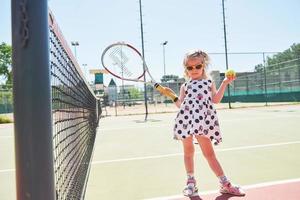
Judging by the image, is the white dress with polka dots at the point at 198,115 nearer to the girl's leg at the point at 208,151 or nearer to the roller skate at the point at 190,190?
the girl's leg at the point at 208,151

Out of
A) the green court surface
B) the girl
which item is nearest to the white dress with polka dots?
the girl

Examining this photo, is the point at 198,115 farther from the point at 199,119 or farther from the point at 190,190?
the point at 190,190

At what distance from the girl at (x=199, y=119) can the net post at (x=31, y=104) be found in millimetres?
2095

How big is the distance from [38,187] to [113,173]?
3.21 m

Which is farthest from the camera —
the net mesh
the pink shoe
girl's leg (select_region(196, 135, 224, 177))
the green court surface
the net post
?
the green court surface

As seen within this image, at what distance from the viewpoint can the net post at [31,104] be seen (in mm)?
1077

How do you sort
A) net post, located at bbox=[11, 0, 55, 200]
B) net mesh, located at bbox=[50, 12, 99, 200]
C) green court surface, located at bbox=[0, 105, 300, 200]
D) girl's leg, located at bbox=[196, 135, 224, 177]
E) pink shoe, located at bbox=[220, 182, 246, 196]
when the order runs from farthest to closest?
green court surface, located at bbox=[0, 105, 300, 200], girl's leg, located at bbox=[196, 135, 224, 177], pink shoe, located at bbox=[220, 182, 246, 196], net mesh, located at bbox=[50, 12, 99, 200], net post, located at bbox=[11, 0, 55, 200]

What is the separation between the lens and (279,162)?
14.4ft

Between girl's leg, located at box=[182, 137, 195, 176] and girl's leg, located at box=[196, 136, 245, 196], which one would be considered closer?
girl's leg, located at box=[196, 136, 245, 196]

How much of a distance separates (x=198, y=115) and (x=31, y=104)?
2.20 meters

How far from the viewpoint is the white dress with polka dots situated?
312cm

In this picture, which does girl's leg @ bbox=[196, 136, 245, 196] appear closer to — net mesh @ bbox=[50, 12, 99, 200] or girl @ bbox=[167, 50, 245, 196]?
girl @ bbox=[167, 50, 245, 196]

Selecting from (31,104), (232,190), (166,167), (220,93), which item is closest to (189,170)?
(232,190)

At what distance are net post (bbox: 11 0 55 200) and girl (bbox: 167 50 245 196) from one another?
6.87 ft
